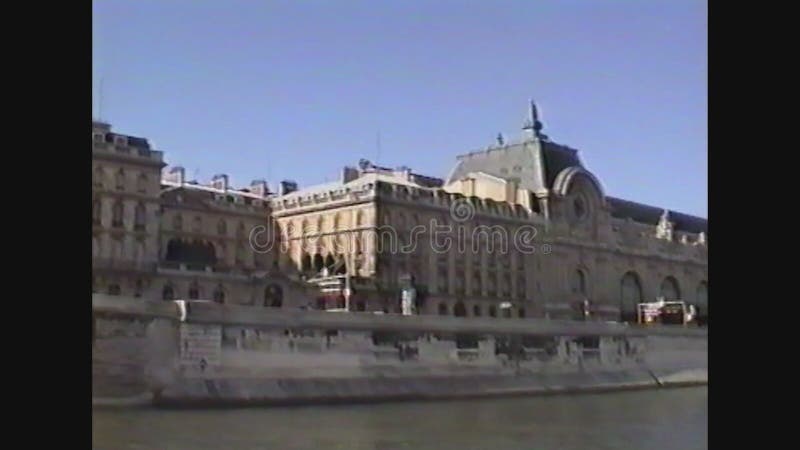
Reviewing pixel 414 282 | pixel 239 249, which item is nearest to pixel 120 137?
pixel 239 249

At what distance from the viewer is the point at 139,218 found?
450 inches

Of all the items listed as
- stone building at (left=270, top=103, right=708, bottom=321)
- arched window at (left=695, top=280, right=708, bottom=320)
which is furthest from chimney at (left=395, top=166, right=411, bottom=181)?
arched window at (left=695, top=280, right=708, bottom=320)

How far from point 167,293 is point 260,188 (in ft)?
6.02

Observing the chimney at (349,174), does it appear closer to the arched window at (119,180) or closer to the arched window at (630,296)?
the arched window at (119,180)

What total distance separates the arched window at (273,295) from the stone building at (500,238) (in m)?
0.36

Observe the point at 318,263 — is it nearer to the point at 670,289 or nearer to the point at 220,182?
the point at 220,182

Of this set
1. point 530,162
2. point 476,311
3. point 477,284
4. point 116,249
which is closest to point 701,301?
point 530,162

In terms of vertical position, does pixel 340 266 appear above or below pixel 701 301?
above

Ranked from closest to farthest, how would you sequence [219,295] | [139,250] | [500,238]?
1. [139,250]
2. [219,295]
3. [500,238]

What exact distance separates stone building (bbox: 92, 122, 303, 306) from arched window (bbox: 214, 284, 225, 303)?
0.04ft

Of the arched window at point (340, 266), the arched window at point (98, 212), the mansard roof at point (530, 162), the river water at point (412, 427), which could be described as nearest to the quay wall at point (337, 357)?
the river water at point (412, 427)

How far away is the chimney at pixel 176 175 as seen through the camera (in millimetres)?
12000

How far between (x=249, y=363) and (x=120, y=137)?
8.76ft
